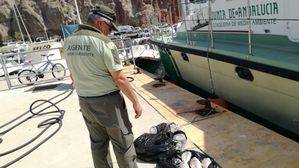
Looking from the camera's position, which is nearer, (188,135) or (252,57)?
(252,57)

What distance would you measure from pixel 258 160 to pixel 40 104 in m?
5.08

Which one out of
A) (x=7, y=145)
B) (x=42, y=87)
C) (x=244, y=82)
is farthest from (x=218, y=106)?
(x=42, y=87)

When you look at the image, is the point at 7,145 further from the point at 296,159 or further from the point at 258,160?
the point at 296,159

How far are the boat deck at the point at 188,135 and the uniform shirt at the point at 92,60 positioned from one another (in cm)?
142

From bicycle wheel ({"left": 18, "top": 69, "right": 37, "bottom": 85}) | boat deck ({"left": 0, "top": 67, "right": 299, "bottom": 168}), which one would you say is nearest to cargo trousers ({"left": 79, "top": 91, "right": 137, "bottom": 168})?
boat deck ({"left": 0, "top": 67, "right": 299, "bottom": 168})

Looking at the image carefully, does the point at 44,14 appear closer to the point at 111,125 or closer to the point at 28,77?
the point at 28,77

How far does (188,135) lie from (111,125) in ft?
6.66

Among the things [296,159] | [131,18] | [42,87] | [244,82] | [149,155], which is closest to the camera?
[296,159]

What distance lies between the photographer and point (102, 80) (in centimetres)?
321

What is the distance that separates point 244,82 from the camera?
5.41 m

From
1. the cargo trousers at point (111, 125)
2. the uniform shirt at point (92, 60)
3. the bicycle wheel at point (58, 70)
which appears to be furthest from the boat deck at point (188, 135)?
the bicycle wheel at point (58, 70)

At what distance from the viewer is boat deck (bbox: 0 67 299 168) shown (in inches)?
166

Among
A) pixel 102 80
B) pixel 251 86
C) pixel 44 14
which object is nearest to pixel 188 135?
pixel 251 86

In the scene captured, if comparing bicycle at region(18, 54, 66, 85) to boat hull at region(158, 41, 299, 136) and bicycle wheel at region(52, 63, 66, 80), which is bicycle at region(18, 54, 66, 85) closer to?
bicycle wheel at region(52, 63, 66, 80)
